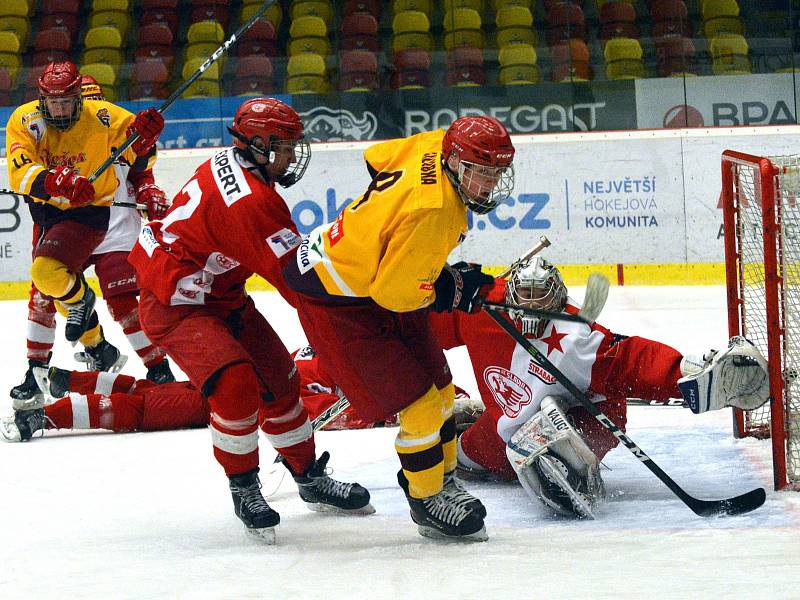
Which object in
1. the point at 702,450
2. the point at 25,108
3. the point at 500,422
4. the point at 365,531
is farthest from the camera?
the point at 25,108

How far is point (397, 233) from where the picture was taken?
2.29 metres

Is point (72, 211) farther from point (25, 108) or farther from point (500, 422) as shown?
point (500, 422)

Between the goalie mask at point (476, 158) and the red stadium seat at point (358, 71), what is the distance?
5438 mm

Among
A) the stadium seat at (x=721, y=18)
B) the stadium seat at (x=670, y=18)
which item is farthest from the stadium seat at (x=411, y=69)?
the stadium seat at (x=721, y=18)

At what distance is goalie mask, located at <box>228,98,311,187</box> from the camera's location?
9.00 ft

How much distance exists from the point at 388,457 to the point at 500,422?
66 centimetres

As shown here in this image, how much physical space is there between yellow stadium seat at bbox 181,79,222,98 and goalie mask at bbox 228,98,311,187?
16.9 feet

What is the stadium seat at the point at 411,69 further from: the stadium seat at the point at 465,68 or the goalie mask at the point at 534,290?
the goalie mask at the point at 534,290

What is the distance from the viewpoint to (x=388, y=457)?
3.53 meters

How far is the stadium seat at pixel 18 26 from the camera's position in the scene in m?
8.23

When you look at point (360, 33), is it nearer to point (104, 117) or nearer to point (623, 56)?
point (623, 56)

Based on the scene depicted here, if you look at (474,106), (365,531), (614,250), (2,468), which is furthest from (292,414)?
(474,106)

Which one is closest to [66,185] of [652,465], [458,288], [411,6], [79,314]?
[79,314]

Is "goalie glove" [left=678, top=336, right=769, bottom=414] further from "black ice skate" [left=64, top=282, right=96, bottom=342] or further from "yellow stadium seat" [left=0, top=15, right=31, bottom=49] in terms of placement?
"yellow stadium seat" [left=0, top=15, right=31, bottom=49]
